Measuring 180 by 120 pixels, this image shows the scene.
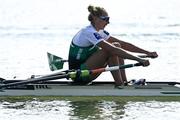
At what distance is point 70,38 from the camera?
1163 inches

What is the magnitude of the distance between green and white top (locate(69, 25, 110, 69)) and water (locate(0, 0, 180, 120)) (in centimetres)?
93

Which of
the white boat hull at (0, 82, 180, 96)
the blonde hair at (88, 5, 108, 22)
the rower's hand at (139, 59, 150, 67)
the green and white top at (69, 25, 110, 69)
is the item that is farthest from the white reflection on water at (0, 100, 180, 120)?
the blonde hair at (88, 5, 108, 22)

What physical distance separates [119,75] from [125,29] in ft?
68.9

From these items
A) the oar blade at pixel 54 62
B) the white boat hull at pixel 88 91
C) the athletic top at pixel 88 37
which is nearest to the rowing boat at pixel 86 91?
the white boat hull at pixel 88 91

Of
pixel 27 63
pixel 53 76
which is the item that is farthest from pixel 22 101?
pixel 27 63

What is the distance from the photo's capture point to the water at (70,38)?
12297mm

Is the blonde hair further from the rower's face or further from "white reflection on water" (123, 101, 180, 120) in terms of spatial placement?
"white reflection on water" (123, 101, 180, 120)

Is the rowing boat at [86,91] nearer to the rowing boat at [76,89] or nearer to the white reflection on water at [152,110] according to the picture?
the rowing boat at [76,89]

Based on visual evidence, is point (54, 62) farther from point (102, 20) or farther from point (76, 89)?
point (102, 20)

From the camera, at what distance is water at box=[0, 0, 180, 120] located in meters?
12.3

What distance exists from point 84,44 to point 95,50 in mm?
264

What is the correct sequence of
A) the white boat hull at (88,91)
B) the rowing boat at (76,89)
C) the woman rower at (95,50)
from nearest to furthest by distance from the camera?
1. the rowing boat at (76,89)
2. the woman rower at (95,50)
3. the white boat hull at (88,91)

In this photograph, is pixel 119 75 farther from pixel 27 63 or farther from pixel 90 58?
pixel 27 63

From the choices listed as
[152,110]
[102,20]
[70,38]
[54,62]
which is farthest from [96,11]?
[70,38]
